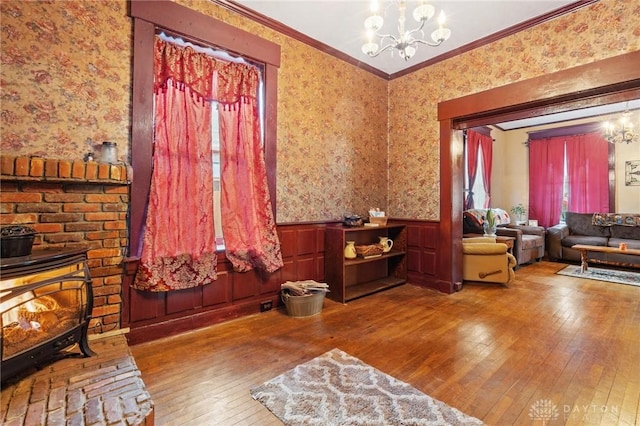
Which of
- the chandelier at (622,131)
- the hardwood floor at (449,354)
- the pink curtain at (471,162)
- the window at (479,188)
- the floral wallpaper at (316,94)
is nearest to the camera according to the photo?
the hardwood floor at (449,354)

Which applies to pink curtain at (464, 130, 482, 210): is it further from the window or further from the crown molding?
the crown molding

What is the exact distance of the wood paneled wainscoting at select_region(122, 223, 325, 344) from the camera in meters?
2.49

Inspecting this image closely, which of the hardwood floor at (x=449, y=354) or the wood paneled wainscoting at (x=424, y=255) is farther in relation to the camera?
the wood paneled wainscoting at (x=424, y=255)

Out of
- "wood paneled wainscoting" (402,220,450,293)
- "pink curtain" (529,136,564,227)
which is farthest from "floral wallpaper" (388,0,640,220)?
"pink curtain" (529,136,564,227)

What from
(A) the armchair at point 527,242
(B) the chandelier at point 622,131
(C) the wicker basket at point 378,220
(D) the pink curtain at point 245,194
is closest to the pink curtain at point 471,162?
(A) the armchair at point 527,242

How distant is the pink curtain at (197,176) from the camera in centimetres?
255

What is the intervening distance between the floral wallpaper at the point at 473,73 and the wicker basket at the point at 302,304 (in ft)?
6.61

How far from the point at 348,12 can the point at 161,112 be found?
2.10 m

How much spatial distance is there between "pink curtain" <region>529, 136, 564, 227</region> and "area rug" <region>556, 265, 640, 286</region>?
66.9 inches

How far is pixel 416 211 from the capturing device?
4305 millimetres

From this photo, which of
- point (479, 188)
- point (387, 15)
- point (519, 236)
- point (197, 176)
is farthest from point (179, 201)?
point (479, 188)

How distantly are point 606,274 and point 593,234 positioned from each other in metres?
1.42

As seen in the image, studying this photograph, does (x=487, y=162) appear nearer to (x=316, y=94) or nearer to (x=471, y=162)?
(x=471, y=162)

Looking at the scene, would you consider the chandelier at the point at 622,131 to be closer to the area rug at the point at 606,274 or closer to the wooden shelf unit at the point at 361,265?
the area rug at the point at 606,274
